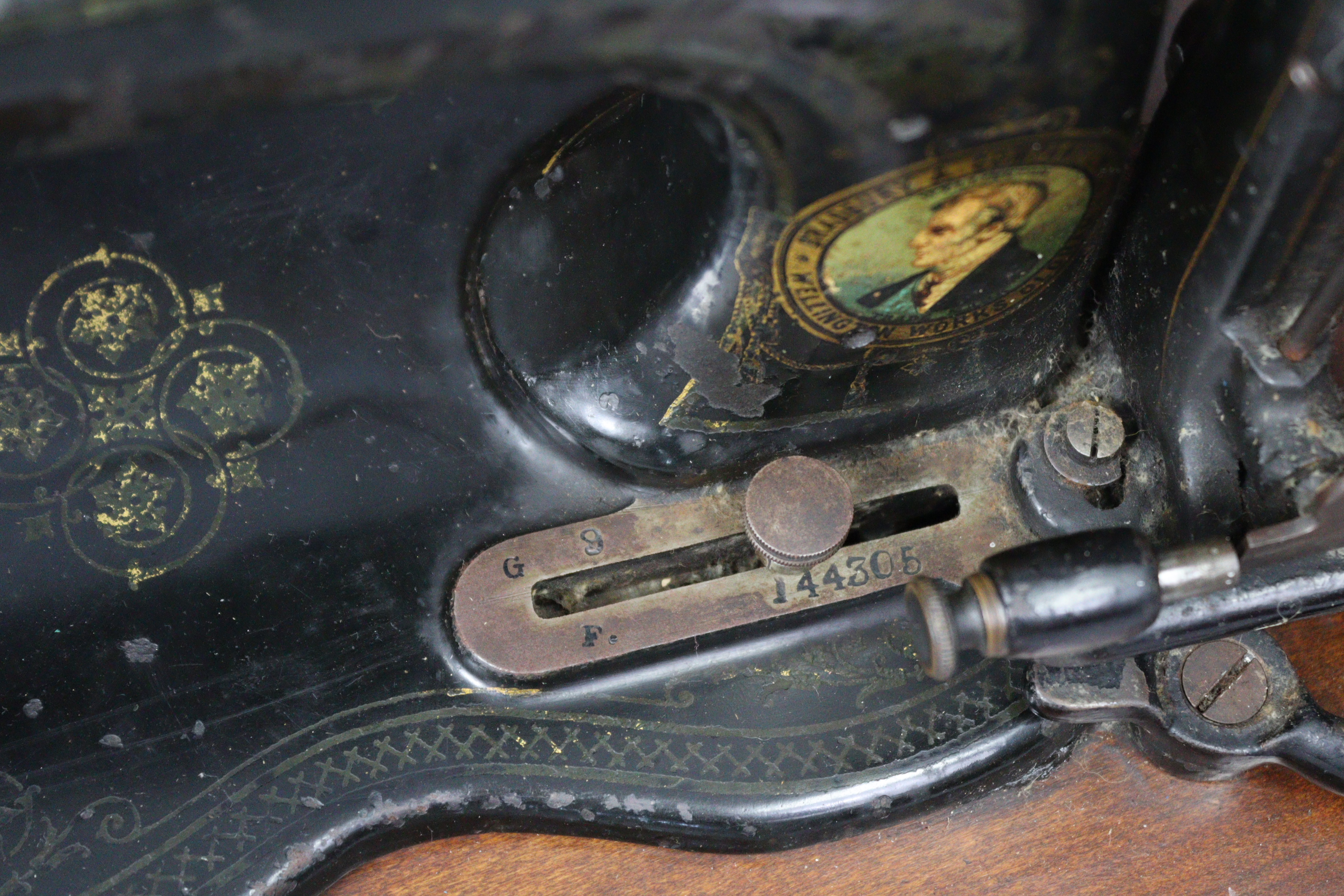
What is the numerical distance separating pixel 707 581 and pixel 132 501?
0.48 m

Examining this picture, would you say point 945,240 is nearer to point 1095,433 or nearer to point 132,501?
point 1095,433

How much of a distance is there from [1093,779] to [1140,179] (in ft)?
1.67

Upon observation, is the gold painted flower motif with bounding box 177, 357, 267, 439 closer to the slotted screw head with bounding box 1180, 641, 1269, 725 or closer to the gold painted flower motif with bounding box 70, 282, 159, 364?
the gold painted flower motif with bounding box 70, 282, 159, 364

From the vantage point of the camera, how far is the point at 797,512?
986 mm

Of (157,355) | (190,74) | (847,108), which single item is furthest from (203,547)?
(847,108)

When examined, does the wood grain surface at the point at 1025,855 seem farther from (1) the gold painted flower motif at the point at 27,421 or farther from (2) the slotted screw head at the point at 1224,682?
(1) the gold painted flower motif at the point at 27,421

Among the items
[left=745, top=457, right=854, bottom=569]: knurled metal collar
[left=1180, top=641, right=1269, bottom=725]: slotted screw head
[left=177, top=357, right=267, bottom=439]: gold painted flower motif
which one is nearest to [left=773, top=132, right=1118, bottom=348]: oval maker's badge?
[left=745, top=457, right=854, bottom=569]: knurled metal collar

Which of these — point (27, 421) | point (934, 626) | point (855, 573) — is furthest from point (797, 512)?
point (27, 421)

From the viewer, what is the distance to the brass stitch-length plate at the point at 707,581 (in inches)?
40.6

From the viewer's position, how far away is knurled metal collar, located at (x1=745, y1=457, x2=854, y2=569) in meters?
0.98

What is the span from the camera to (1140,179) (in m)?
0.94

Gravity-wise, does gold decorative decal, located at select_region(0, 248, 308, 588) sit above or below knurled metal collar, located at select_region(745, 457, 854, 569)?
above

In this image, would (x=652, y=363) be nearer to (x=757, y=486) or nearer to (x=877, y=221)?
(x=757, y=486)

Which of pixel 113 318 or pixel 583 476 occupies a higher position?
pixel 113 318
